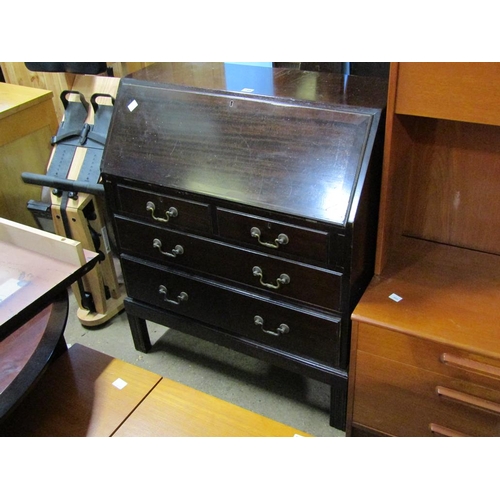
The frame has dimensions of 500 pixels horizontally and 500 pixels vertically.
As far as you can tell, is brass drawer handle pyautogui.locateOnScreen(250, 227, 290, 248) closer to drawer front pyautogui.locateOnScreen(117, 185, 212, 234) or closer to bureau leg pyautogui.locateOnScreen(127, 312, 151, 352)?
drawer front pyautogui.locateOnScreen(117, 185, 212, 234)

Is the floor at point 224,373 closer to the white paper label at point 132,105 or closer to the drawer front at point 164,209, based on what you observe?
the drawer front at point 164,209

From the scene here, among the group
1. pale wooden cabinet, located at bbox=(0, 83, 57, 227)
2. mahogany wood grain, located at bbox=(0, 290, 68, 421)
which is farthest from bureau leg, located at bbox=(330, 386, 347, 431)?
Answer: pale wooden cabinet, located at bbox=(0, 83, 57, 227)

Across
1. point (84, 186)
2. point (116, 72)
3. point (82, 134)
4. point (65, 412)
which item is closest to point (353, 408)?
point (65, 412)

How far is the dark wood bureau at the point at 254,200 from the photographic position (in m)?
1.31

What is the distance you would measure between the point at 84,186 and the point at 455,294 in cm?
129

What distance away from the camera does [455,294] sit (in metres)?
1.41

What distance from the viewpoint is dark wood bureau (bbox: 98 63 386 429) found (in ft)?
4.30

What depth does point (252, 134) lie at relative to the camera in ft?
4.65

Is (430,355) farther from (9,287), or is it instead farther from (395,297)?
(9,287)

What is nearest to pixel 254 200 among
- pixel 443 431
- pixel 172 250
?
pixel 172 250

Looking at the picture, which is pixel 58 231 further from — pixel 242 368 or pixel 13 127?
pixel 242 368

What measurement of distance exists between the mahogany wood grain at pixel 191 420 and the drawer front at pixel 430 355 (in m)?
0.31

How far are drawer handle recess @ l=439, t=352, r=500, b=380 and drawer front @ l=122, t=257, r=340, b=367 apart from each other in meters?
0.30

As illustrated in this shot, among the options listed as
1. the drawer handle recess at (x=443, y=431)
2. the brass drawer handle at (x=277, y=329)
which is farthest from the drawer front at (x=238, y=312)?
the drawer handle recess at (x=443, y=431)
